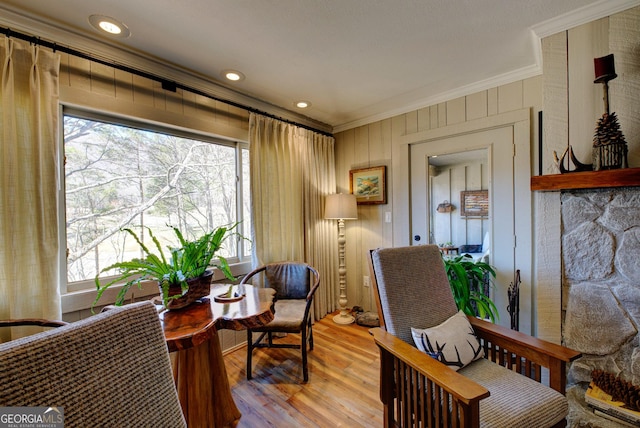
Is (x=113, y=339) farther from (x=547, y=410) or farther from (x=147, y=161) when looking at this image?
(x=147, y=161)

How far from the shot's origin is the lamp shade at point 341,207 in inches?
114

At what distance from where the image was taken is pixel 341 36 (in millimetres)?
1721

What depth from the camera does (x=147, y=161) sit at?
207 cm

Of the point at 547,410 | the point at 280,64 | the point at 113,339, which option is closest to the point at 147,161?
the point at 280,64

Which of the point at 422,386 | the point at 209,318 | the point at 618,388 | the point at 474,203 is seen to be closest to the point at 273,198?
the point at 209,318

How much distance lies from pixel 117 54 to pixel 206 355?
2.01 m

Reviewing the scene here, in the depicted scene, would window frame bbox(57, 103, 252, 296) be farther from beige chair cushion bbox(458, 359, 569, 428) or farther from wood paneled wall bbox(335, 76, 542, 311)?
beige chair cushion bbox(458, 359, 569, 428)

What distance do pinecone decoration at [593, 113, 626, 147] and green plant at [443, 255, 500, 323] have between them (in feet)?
3.60

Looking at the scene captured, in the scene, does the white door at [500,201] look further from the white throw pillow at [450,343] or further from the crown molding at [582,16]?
the white throw pillow at [450,343]

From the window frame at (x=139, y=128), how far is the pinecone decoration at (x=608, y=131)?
8.21 ft

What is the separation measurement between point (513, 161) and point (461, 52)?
0.96m

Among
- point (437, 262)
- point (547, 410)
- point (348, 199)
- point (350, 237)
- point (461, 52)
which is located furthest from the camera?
point (350, 237)

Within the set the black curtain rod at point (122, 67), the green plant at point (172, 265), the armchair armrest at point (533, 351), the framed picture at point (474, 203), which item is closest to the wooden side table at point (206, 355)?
the green plant at point (172, 265)

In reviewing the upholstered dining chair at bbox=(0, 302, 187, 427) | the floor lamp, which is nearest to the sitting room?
the upholstered dining chair at bbox=(0, 302, 187, 427)
